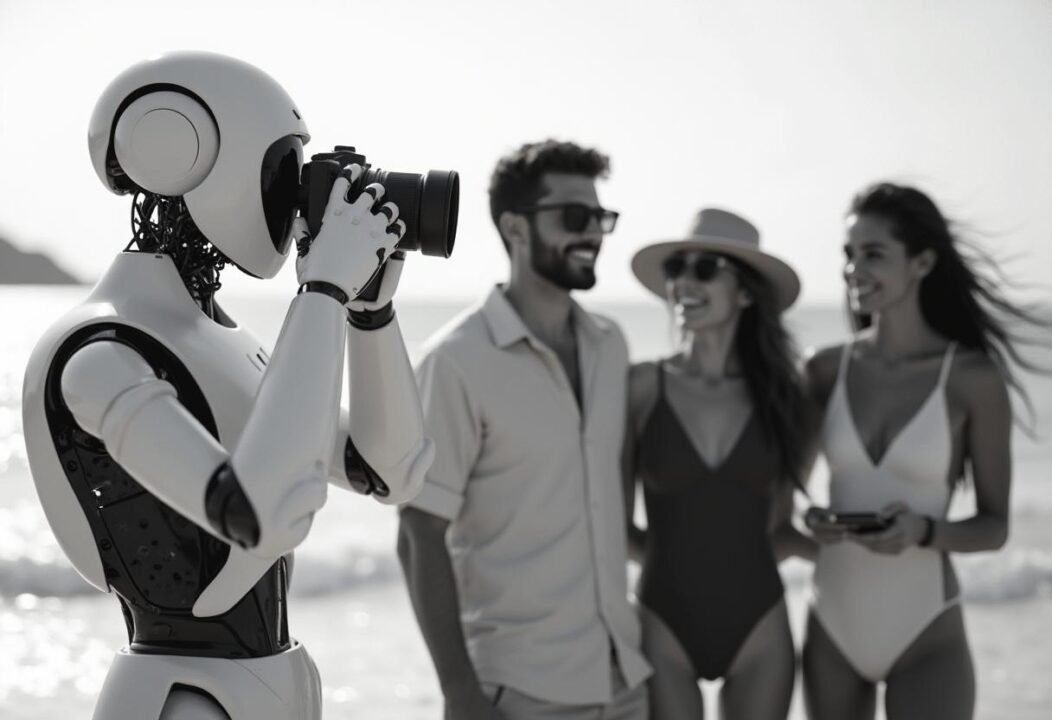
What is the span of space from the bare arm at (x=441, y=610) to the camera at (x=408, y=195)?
154 centimetres

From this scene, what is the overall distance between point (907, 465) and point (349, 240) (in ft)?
7.80

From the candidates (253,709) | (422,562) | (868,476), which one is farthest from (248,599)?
(868,476)

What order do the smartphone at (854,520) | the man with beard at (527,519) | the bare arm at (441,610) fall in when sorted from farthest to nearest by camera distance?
the smartphone at (854,520)
the man with beard at (527,519)
the bare arm at (441,610)

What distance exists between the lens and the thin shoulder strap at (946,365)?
12.3ft

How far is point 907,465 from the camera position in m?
3.69

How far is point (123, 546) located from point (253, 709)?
34 centimetres

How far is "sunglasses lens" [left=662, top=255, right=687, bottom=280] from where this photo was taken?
399 centimetres

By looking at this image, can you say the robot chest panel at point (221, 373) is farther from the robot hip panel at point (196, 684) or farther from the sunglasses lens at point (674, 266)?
the sunglasses lens at point (674, 266)

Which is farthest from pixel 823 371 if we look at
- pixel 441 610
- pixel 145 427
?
pixel 145 427

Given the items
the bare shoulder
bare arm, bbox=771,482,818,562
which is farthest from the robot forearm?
the bare shoulder

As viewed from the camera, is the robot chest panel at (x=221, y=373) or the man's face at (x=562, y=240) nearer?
the robot chest panel at (x=221, y=373)

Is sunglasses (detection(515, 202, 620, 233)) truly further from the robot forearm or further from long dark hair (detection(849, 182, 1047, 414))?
the robot forearm

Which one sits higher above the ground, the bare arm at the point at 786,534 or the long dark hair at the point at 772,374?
the long dark hair at the point at 772,374

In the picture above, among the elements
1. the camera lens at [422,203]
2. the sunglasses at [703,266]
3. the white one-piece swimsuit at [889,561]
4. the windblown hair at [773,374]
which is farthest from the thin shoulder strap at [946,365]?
the camera lens at [422,203]
